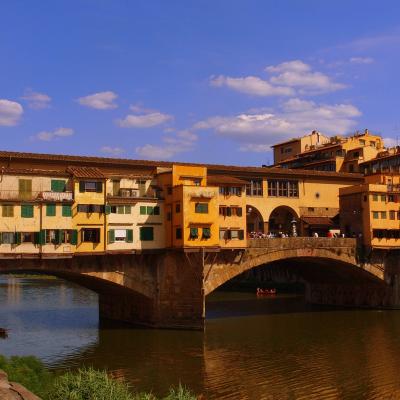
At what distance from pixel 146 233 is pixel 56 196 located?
28.7 feet

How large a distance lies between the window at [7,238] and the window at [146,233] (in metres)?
10.9

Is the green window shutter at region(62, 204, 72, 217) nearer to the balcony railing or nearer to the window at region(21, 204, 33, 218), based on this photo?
the balcony railing

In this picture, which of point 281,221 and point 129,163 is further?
point 281,221

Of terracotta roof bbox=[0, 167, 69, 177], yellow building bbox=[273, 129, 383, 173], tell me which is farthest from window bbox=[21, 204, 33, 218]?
yellow building bbox=[273, 129, 383, 173]

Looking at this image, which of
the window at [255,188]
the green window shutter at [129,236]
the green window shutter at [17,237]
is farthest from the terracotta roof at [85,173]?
the window at [255,188]

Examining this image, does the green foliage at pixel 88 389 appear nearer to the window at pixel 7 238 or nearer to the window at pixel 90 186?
the window at pixel 7 238

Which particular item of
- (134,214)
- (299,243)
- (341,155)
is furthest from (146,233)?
(341,155)

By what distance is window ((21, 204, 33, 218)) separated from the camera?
42875mm

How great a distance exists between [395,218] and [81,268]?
119ft

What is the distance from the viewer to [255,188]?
6397cm

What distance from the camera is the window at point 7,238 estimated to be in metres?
42.2

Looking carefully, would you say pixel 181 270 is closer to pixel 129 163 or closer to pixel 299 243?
pixel 129 163

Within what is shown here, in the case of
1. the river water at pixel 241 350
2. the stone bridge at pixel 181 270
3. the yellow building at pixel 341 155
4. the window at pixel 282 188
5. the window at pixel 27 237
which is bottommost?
the river water at pixel 241 350

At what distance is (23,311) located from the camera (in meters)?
63.3
